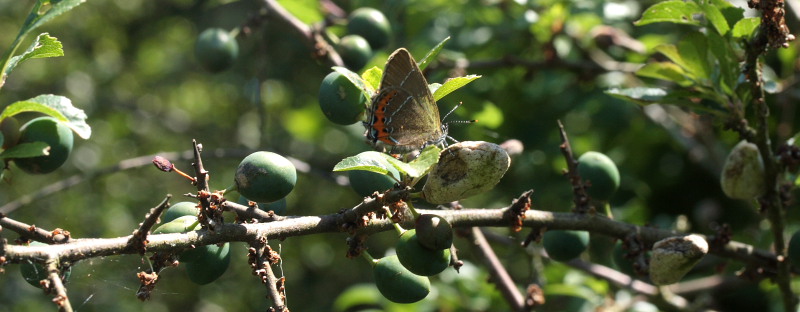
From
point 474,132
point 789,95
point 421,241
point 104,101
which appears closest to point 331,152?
point 104,101

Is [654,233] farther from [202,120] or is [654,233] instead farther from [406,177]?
[202,120]

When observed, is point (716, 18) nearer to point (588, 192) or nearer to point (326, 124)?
point (588, 192)

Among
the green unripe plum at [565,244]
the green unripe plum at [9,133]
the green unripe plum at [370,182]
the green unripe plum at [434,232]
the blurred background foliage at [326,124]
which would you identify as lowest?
the blurred background foliage at [326,124]

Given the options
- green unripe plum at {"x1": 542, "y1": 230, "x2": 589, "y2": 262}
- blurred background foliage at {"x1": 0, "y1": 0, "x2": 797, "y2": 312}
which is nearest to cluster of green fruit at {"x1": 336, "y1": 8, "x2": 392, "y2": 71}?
blurred background foliage at {"x1": 0, "y1": 0, "x2": 797, "y2": 312}

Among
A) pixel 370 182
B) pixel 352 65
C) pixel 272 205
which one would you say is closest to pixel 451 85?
pixel 370 182

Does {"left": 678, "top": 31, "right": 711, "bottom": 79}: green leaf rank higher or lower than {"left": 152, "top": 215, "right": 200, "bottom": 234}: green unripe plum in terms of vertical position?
higher

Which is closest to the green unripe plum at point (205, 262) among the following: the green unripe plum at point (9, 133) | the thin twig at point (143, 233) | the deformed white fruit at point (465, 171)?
the thin twig at point (143, 233)

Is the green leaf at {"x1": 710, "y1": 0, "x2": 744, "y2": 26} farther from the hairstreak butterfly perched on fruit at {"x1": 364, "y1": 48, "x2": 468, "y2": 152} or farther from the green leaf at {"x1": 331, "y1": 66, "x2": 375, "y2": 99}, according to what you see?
the green leaf at {"x1": 331, "y1": 66, "x2": 375, "y2": 99}

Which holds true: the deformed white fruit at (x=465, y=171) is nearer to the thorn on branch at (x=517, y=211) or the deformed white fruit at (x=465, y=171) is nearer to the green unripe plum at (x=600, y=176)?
the thorn on branch at (x=517, y=211)
